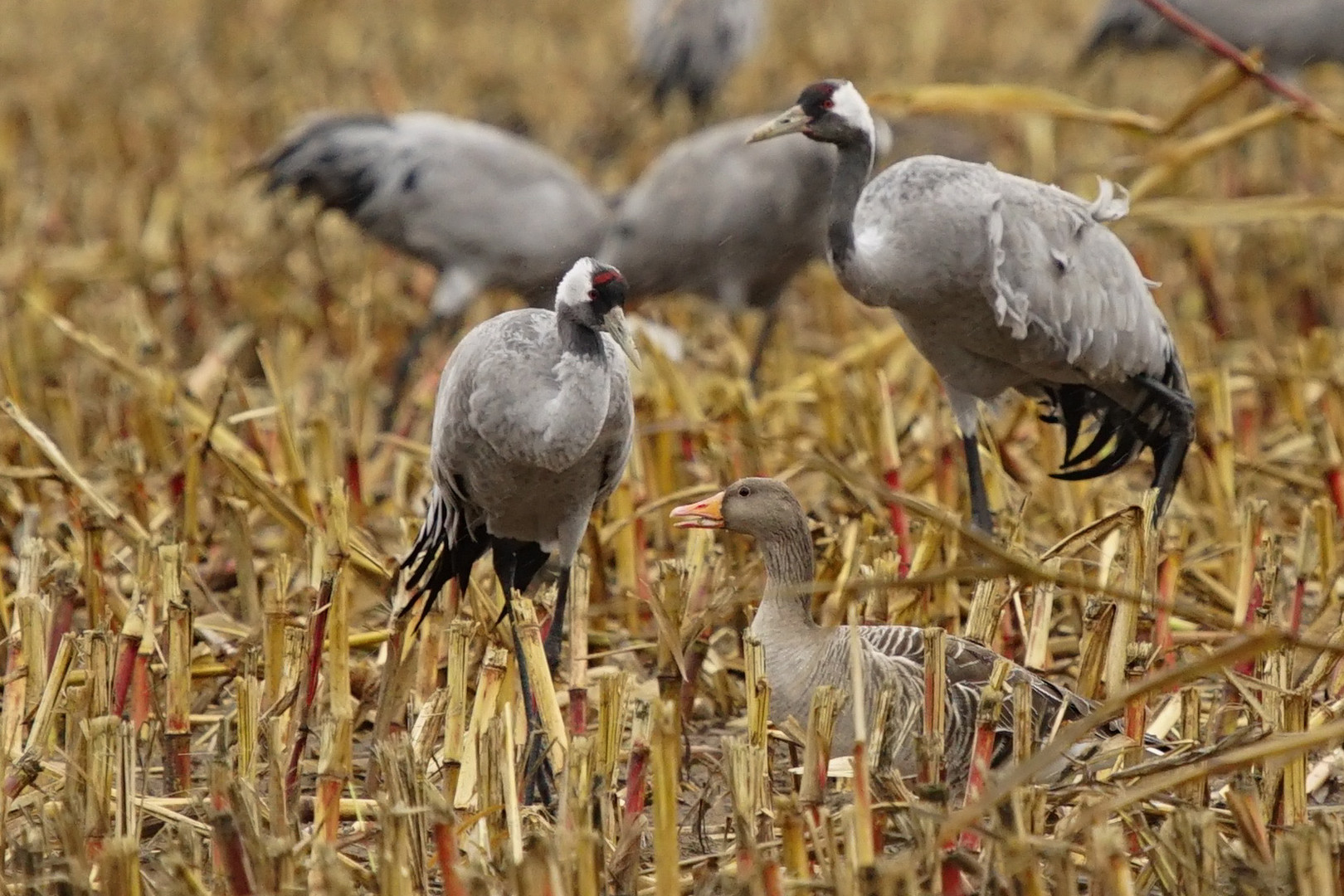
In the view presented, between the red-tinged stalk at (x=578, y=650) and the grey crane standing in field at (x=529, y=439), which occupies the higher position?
the grey crane standing in field at (x=529, y=439)

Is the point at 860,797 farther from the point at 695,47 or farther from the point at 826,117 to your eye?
the point at 695,47

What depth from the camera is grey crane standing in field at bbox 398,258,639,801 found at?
365 cm

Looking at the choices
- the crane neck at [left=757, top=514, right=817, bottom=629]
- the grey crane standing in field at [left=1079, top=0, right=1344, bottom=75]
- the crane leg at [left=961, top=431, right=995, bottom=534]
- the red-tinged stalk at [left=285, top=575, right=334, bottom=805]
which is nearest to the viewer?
the red-tinged stalk at [left=285, top=575, right=334, bottom=805]

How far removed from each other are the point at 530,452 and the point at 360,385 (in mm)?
2272

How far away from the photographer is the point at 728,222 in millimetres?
7230

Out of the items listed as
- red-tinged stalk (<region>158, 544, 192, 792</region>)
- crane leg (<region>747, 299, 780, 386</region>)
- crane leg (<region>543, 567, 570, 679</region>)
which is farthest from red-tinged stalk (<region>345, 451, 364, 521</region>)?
crane leg (<region>747, 299, 780, 386</region>)

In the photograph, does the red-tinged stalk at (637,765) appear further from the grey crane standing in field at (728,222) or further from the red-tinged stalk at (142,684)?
the grey crane standing in field at (728,222)

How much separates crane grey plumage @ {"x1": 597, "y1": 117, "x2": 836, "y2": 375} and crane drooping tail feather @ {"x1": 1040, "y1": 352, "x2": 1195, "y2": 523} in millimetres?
2278

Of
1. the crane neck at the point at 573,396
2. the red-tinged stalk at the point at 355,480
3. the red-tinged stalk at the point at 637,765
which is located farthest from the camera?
the red-tinged stalk at the point at 355,480

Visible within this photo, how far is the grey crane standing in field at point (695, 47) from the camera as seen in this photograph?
975 centimetres

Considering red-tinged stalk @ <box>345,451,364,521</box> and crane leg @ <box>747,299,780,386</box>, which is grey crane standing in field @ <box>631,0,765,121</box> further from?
red-tinged stalk @ <box>345,451,364,521</box>

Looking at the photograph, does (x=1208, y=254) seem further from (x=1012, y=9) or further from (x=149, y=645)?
(x=1012, y=9)

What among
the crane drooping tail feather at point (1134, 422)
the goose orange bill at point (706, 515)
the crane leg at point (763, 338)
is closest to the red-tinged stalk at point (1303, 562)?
the crane drooping tail feather at point (1134, 422)

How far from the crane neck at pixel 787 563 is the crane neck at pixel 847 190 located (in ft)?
2.22
